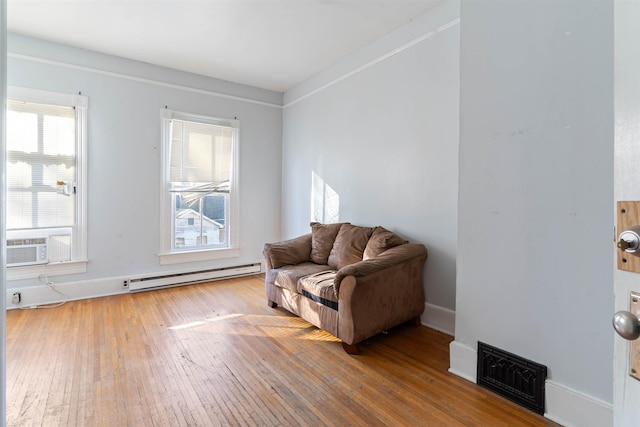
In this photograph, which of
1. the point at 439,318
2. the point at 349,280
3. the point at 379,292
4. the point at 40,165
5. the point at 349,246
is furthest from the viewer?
the point at 40,165

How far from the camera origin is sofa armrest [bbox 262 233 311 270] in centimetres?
343

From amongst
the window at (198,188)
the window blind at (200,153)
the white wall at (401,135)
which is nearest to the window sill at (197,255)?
the window at (198,188)

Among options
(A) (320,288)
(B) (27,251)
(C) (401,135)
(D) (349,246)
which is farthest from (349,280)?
(B) (27,251)

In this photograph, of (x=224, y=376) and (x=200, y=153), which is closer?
(x=224, y=376)

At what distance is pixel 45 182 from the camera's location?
3479 mm

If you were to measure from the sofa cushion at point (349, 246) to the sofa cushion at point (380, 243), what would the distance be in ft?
0.36

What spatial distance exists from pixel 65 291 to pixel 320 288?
119 inches

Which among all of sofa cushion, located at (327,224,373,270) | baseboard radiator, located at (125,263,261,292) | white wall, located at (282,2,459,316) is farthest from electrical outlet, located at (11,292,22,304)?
white wall, located at (282,2,459,316)

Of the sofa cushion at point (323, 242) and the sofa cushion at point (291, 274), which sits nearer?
the sofa cushion at point (291, 274)

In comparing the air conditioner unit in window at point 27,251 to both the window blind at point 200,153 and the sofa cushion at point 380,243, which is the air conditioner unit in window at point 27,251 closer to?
the window blind at point 200,153

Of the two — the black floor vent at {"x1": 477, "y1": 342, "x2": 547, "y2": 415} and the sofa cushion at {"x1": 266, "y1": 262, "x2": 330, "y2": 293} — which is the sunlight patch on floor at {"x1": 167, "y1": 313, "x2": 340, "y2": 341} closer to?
the sofa cushion at {"x1": 266, "y1": 262, "x2": 330, "y2": 293}

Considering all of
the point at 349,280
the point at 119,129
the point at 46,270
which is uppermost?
the point at 119,129

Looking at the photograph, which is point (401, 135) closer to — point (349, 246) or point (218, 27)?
point (349, 246)

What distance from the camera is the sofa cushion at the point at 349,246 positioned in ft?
10.3
